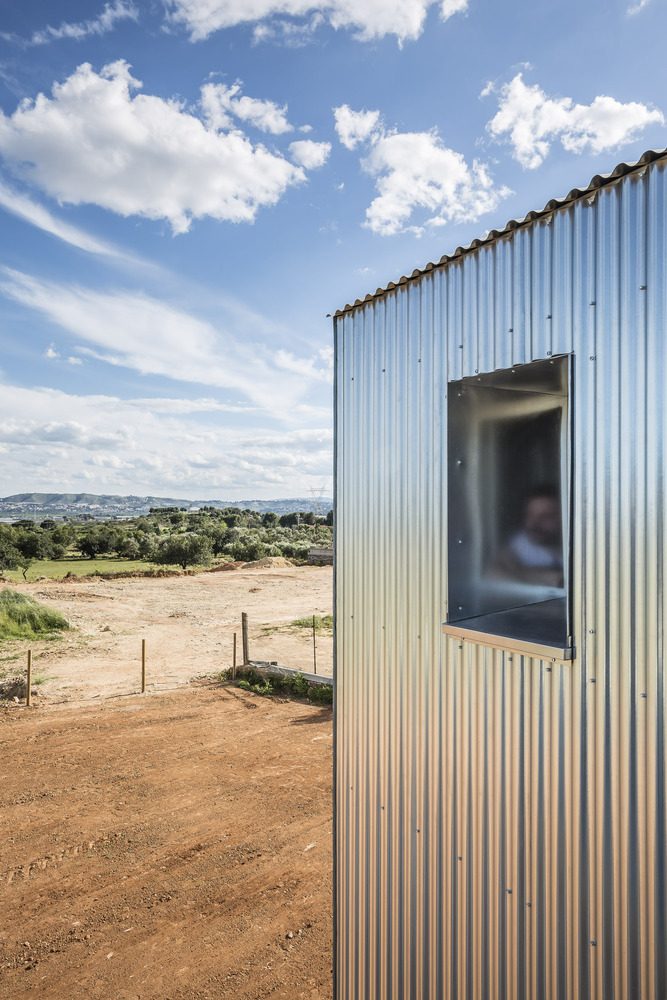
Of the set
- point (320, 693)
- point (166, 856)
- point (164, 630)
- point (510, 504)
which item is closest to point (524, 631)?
point (510, 504)

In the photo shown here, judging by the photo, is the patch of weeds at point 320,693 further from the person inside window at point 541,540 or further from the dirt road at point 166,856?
the person inside window at point 541,540

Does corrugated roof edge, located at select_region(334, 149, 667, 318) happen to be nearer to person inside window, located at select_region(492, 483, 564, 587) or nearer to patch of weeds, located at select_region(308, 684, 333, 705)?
person inside window, located at select_region(492, 483, 564, 587)

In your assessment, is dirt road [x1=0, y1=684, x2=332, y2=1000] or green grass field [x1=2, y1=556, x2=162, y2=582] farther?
green grass field [x1=2, y1=556, x2=162, y2=582]

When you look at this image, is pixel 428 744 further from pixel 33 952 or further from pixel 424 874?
pixel 33 952

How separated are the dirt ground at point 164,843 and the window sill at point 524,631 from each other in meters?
3.40

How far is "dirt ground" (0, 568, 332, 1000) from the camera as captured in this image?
4.50 m

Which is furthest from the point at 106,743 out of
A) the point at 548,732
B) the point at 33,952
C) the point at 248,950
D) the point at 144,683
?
the point at 548,732

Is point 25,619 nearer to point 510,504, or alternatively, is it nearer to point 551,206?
point 510,504

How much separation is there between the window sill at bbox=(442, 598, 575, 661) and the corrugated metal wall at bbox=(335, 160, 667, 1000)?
0.08 meters

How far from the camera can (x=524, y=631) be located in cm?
265

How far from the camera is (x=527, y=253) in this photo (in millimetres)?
2475

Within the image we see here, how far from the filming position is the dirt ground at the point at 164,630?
44.8 ft

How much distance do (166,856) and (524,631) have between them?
5.42m

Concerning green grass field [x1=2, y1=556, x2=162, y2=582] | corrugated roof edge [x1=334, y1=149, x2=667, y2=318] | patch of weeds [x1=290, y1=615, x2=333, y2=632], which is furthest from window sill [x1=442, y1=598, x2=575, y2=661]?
green grass field [x1=2, y1=556, x2=162, y2=582]
